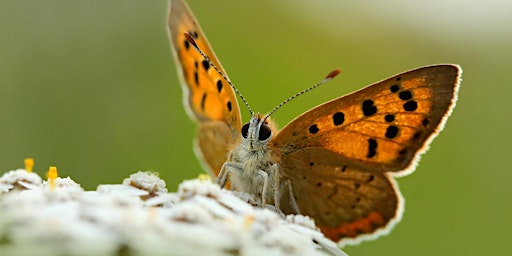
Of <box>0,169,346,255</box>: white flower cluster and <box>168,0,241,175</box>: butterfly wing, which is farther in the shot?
<box>168,0,241,175</box>: butterfly wing

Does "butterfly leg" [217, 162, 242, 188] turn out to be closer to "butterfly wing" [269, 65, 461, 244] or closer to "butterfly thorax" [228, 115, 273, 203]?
"butterfly thorax" [228, 115, 273, 203]

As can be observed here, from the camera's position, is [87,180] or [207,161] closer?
[207,161]

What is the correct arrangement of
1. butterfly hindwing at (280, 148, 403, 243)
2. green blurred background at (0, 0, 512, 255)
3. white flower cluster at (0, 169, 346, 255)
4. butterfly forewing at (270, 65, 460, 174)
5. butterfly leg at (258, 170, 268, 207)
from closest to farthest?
white flower cluster at (0, 169, 346, 255), butterfly leg at (258, 170, 268, 207), butterfly forewing at (270, 65, 460, 174), butterfly hindwing at (280, 148, 403, 243), green blurred background at (0, 0, 512, 255)

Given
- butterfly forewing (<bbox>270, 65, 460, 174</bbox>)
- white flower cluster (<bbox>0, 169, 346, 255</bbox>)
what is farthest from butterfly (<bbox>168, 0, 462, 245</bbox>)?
white flower cluster (<bbox>0, 169, 346, 255</bbox>)

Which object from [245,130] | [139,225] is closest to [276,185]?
[245,130]

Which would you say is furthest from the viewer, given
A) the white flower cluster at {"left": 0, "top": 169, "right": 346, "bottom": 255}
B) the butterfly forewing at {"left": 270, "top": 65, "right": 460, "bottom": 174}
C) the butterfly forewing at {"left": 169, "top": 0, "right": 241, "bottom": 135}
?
the butterfly forewing at {"left": 169, "top": 0, "right": 241, "bottom": 135}

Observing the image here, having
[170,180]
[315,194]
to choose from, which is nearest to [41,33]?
[170,180]

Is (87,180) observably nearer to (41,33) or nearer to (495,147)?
(41,33)
